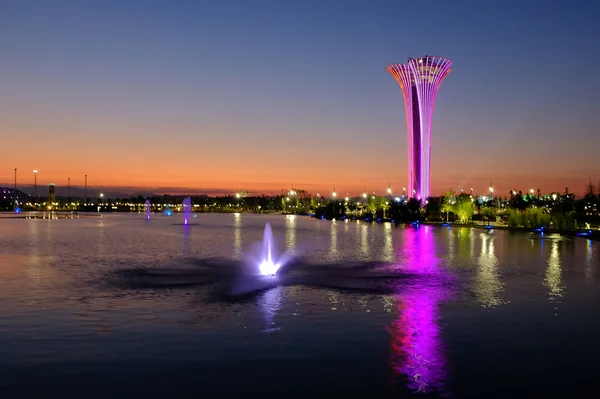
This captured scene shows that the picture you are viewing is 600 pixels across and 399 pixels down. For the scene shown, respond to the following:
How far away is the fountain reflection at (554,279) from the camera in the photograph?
2045 cm

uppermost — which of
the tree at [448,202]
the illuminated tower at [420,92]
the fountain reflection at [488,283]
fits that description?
the illuminated tower at [420,92]

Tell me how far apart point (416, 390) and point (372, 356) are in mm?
2162

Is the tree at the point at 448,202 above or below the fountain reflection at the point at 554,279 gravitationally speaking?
above

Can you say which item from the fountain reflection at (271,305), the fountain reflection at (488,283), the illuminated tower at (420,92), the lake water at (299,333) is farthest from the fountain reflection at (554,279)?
the illuminated tower at (420,92)

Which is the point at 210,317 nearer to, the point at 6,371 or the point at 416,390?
the point at 6,371

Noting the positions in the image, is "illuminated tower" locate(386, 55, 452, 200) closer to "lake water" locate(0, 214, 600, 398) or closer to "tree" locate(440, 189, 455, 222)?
"tree" locate(440, 189, 455, 222)

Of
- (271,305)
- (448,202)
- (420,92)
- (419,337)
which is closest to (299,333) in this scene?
(419,337)

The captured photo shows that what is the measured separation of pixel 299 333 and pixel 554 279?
14705mm

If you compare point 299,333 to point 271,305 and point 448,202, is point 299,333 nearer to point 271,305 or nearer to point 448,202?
point 271,305

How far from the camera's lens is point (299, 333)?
14281 mm

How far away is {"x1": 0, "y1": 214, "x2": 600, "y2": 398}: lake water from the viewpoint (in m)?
10.5

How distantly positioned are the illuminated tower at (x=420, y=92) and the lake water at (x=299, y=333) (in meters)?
74.3

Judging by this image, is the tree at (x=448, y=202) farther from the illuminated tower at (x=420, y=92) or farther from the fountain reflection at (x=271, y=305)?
the fountain reflection at (x=271, y=305)

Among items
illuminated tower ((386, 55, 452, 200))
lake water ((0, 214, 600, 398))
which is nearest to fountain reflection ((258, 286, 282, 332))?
lake water ((0, 214, 600, 398))
